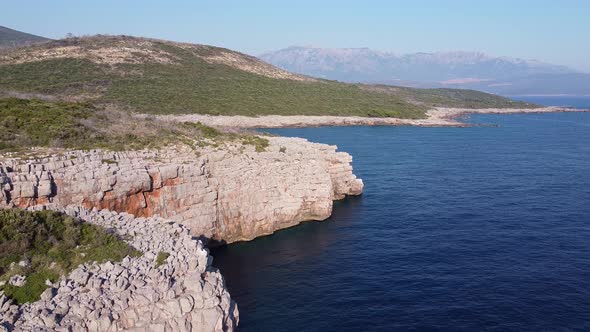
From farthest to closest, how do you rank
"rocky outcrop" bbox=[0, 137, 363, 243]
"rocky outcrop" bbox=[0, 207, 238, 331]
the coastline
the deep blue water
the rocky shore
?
the coastline, "rocky outcrop" bbox=[0, 137, 363, 243], the deep blue water, the rocky shore, "rocky outcrop" bbox=[0, 207, 238, 331]

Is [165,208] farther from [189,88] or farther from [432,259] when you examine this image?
[189,88]

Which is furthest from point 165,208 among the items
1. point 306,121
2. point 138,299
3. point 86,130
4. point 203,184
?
point 306,121

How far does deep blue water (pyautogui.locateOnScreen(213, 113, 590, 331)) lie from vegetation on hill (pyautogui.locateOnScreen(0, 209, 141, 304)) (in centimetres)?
848

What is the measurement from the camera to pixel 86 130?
35.1 meters

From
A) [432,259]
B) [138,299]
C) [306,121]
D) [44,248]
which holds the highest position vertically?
[306,121]

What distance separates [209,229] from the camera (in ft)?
115

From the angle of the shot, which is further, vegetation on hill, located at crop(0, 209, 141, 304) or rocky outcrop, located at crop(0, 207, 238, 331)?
vegetation on hill, located at crop(0, 209, 141, 304)

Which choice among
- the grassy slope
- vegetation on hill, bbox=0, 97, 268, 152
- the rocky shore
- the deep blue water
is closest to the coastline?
the grassy slope

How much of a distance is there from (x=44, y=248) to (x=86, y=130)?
16091 mm

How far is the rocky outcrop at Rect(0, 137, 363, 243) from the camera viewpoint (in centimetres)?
2633

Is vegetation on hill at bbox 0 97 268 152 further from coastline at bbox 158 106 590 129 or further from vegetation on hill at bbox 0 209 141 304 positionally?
coastline at bbox 158 106 590 129

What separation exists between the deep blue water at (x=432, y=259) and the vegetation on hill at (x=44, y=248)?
848 cm

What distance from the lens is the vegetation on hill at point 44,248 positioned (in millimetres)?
19062

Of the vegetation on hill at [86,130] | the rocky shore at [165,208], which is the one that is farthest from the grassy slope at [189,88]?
the rocky shore at [165,208]
